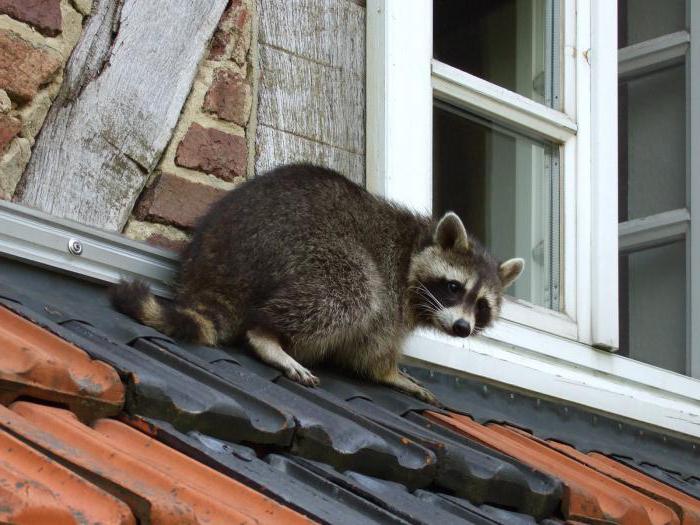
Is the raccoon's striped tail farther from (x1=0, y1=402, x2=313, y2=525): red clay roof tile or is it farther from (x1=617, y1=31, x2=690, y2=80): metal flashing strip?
(x1=617, y1=31, x2=690, y2=80): metal flashing strip

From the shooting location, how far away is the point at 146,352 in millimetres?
3121

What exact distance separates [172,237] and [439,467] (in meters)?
1.13

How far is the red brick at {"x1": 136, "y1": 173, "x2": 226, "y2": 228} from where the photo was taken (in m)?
3.77

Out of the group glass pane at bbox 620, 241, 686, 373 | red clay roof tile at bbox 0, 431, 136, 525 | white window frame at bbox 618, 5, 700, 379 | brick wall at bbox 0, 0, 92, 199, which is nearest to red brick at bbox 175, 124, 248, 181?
brick wall at bbox 0, 0, 92, 199

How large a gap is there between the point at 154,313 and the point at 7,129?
59 cm

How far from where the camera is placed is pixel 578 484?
3.55m

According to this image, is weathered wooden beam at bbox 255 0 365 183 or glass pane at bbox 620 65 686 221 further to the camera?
glass pane at bbox 620 65 686 221

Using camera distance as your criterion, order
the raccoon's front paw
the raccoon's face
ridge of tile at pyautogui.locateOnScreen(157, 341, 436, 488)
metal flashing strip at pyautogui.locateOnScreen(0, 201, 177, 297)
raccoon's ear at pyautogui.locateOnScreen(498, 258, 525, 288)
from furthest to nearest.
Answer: raccoon's ear at pyautogui.locateOnScreen(498, 258, 525, 288) → the raccoon's face → the raccoon's front paw → metal flashing strip at pyautogui.locateOnScreen(0, 201, 177, 297) → ridge of tile at pyautogui.locateOnScreen(157, 341, 436, 488)

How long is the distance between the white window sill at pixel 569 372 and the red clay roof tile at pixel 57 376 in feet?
5.92

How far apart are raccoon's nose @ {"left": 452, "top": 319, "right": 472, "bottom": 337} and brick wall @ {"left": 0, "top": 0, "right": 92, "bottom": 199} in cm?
141

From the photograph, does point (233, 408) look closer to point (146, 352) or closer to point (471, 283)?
point (146, 352)

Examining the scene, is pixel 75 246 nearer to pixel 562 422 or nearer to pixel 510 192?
pixel 562 422

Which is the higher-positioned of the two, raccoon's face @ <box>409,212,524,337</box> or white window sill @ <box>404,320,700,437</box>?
raccoon's face @ <box>409,212,524,337</box>

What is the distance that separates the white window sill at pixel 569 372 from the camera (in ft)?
14.5
